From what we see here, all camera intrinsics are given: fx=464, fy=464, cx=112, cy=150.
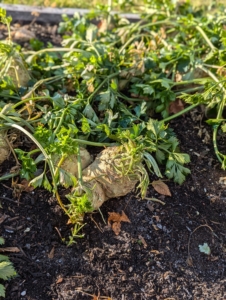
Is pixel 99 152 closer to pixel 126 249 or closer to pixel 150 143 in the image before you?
pixel 150 143

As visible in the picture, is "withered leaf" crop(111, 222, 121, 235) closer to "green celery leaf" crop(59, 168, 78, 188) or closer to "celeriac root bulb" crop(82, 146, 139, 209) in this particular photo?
"celeriac root bulb" crop(82, 146, 139, 209)

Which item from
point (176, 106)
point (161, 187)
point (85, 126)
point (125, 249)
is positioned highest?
point (85, 126)

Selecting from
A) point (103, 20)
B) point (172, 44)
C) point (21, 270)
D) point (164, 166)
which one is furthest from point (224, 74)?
point (21, 270)

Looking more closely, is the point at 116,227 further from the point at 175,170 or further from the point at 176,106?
the point at 176,106

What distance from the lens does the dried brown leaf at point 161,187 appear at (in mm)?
2723

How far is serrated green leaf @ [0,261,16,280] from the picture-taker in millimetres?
2193

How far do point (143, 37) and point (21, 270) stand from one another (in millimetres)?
2048

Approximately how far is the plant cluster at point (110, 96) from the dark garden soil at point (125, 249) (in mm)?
125

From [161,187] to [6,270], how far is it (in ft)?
3.34

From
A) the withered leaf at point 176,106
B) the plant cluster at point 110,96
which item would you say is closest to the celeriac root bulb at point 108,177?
the plant cluster at point 110,96

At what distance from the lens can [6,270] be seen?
220 centimetres

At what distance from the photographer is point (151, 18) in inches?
148

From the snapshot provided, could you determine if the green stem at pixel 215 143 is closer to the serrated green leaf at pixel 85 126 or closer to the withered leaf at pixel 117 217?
the withered leaf at pixel 117 217

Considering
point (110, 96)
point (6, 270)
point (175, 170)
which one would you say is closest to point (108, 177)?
point (175, 170)
